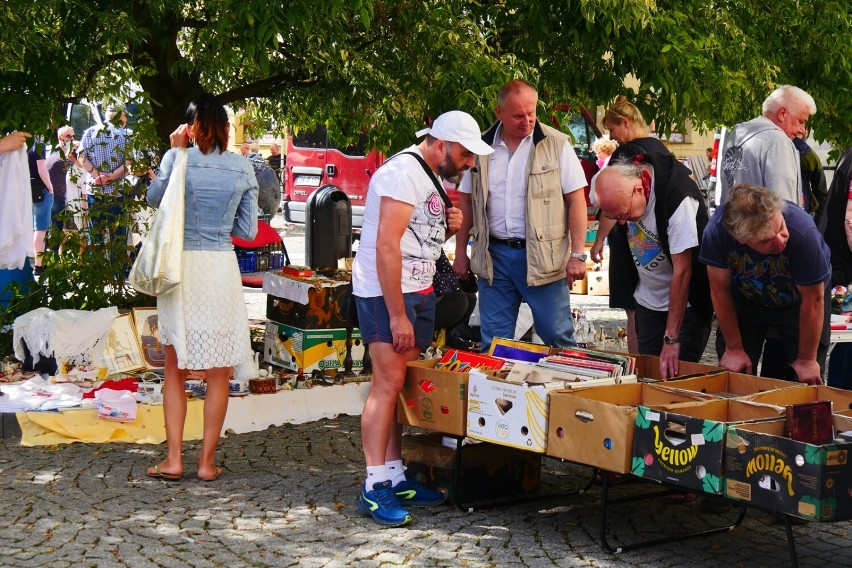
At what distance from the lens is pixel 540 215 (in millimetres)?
6109

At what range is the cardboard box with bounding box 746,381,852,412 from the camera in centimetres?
494

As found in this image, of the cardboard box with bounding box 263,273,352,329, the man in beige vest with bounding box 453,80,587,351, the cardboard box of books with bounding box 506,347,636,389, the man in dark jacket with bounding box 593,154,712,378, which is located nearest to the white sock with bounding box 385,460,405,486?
the cardboard box of books with bounding box 506,347,636,389

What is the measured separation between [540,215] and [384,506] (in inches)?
67.6

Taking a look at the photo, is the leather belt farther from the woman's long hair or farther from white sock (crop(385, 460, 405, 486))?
the woman's long hair

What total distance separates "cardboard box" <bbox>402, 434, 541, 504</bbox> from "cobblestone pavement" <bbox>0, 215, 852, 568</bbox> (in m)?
0.09

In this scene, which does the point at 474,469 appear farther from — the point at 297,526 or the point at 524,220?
the point at 524,220

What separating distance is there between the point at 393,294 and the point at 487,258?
3.71ft

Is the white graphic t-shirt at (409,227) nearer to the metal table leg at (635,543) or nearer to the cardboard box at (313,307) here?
the metal table leg at (635,543)

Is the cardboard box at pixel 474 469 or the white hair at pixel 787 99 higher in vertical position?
the white hair at pixel 787 99

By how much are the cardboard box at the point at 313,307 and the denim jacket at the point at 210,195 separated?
2.04 m

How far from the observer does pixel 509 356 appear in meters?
5.70

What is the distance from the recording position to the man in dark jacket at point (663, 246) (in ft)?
18.3

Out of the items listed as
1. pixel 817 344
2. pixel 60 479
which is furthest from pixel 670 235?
pixel 60 479

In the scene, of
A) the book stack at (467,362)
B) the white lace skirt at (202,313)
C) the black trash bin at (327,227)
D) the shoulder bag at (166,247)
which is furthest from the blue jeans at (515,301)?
the black trash bin at (327,227)
